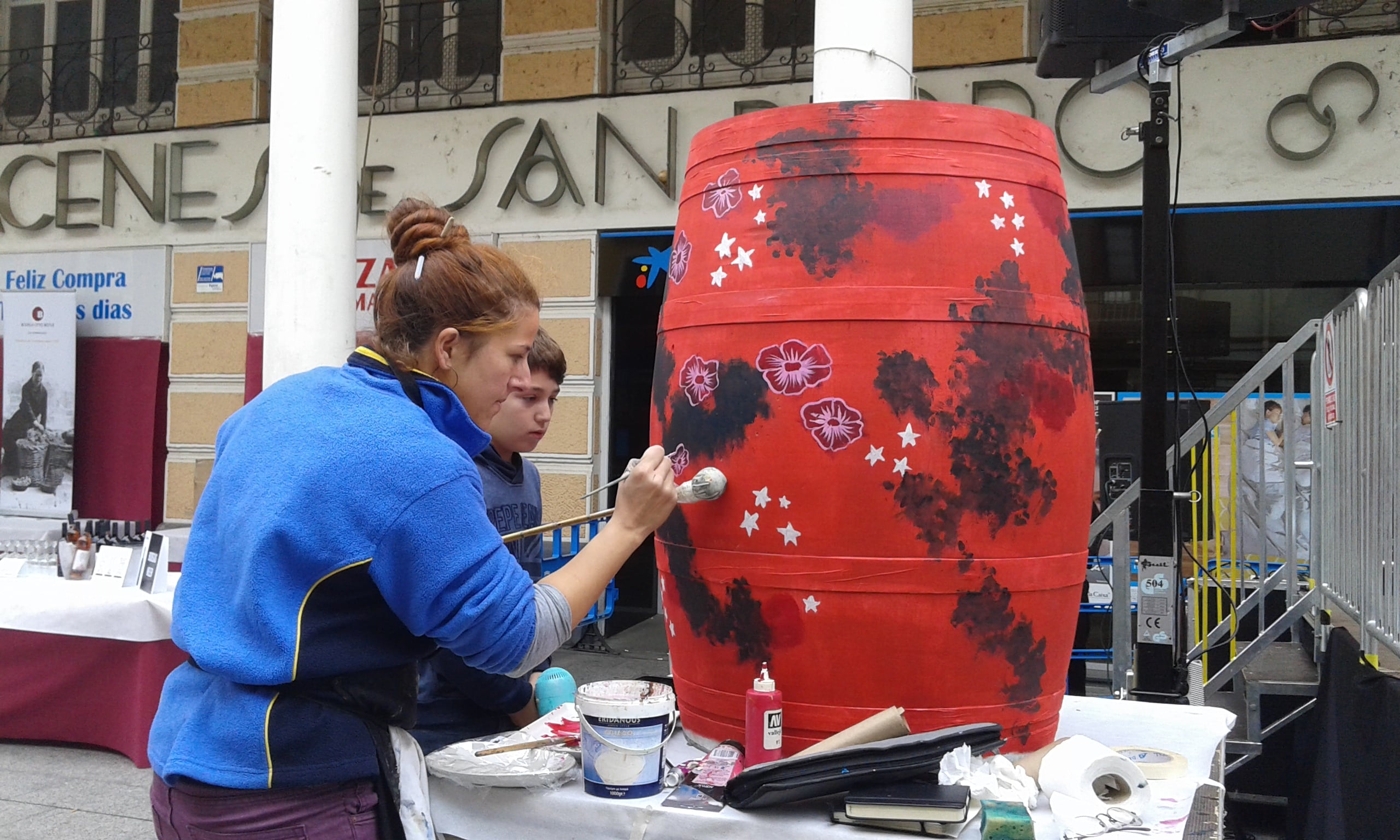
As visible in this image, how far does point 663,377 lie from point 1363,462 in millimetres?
2854

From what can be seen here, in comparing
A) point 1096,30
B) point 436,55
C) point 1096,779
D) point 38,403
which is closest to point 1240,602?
point 1096,30

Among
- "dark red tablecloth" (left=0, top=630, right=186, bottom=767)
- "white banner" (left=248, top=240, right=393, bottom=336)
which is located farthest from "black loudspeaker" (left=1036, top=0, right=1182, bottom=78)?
"white banner" (left=248, top=240, right=393, bottom=336)

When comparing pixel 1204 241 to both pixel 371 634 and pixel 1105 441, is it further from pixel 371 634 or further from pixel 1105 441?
pixel 371 634

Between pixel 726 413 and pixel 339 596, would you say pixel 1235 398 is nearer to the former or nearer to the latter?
pixel 726 413

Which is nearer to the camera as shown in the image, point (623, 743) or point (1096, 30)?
point (623, 743)

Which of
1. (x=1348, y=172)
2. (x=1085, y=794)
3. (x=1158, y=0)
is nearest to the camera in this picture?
(x=1085, y=794)

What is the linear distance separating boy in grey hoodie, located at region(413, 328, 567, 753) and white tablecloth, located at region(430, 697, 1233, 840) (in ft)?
0.83

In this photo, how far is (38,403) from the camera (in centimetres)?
932

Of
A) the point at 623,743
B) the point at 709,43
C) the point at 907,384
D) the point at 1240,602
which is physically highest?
the point at 709,43

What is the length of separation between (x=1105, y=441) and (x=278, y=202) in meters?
4.43

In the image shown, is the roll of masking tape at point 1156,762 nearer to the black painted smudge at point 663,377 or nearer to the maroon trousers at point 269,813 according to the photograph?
the black painted smudge at point 663,377

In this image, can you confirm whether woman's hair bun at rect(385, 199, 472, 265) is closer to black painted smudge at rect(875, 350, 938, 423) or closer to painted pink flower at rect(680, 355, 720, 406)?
painted pink flower at rect(680, 355, 720, 406)

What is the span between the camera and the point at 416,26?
28.8 feet

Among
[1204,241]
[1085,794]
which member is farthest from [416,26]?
[1085,794]
